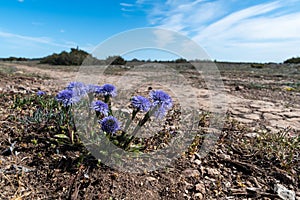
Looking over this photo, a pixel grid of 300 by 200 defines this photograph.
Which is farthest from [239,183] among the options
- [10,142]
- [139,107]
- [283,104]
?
[283,104]

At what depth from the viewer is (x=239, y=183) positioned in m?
2.11

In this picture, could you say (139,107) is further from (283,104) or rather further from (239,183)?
(283,104)

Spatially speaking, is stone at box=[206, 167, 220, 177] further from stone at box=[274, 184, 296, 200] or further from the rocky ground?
stone at box=[274, 184, 296, 200]

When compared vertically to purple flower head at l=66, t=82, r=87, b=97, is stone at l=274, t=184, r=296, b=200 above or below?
below

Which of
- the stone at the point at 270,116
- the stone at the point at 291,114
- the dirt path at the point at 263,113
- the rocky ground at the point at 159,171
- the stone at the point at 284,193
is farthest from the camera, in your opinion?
the stone at the point at 291,114

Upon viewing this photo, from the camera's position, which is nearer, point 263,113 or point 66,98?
point 66,98

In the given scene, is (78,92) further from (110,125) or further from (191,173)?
(191,173)

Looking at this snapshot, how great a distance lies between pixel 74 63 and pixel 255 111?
13927mm

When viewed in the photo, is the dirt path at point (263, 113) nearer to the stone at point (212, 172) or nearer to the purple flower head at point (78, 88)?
the stone at point (212, 172)

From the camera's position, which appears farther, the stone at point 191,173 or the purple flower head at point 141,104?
the stone at point 191,173

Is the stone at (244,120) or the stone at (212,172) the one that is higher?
the stone at (244,120)

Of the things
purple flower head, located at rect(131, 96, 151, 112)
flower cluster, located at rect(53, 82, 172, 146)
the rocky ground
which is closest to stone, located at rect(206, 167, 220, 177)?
the rocky ground

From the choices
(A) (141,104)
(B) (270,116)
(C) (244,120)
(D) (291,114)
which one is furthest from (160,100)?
(D) (291,114)

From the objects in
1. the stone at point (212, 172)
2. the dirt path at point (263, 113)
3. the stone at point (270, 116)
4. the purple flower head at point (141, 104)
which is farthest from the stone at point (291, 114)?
the purple flower head at point (141, 104)
